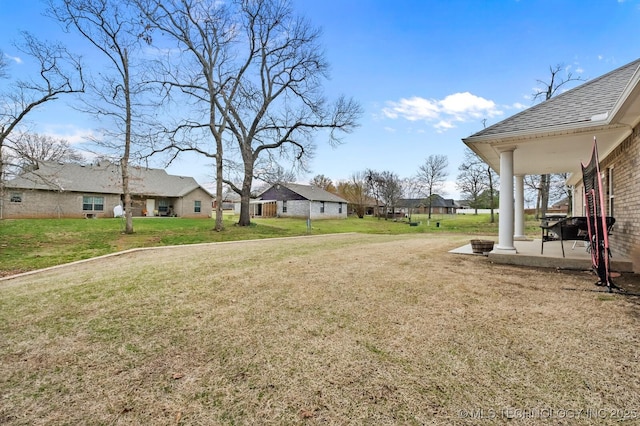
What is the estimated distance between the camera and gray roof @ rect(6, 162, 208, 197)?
20.9m

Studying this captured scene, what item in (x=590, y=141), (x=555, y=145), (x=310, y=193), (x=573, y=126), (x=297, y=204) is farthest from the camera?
(x=310, y=193)

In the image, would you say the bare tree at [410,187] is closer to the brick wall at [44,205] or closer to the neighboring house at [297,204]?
the neighboring house at [297,204]

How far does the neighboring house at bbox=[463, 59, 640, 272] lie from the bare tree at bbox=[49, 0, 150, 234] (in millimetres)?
14249

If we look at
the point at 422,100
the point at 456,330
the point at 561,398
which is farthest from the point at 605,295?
the point at 422,100

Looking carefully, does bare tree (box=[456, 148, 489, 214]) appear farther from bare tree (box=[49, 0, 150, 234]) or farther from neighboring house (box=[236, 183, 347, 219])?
bare tree (box=[49, 0, 150, 234])

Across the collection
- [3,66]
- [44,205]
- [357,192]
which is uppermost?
[3,66]

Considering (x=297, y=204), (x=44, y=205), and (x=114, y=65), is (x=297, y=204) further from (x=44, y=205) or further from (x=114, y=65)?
(x=44, y=205)

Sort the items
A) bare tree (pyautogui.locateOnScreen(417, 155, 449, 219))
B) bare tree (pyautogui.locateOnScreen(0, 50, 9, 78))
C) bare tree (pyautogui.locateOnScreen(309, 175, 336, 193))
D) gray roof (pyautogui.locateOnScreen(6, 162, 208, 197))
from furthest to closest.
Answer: bare tree (pyautogui.locateOnScreen(309, 175, 336, 193)), bare tree (pyautogui.locateOnScreen(417, 155, 449, 219)), gray roof (pyautogui.locateOnScreen(6, 162, 208, 197)), bare tree (pyautogui.locateOnScreen(0, 50, 9, 78))

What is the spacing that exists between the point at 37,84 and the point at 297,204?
71.0ft

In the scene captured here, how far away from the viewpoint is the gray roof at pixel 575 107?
19.0 feet

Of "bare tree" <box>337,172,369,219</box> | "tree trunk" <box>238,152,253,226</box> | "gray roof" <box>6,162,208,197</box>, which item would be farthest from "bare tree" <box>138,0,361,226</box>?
"bare tree" <box>337,172,369,219</box>

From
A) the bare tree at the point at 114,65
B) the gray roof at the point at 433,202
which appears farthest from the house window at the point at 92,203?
the gray roof at the point at 433,202

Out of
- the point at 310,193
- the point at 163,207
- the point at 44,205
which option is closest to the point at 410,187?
the point at 310,193

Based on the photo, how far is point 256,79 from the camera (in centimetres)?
1892
